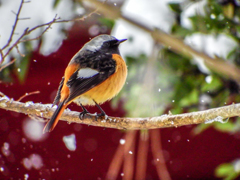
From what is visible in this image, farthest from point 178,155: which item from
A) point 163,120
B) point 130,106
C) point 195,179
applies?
point 163,120

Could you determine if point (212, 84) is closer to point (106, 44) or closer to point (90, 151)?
point (106, 44)

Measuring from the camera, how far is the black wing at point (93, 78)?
2278 mm

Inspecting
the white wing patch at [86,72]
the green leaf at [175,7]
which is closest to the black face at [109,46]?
the white wing patch at [86,72]

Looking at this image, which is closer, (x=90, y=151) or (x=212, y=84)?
(x=212, y=84)

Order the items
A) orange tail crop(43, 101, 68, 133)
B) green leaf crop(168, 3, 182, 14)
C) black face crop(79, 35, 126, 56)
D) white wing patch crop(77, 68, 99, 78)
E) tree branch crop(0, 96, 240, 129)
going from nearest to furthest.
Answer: tree branch crop(0, 96, 240, 129)
orange tail crop(43, 101, 68, 133)
white wing patch crop(77, 68, 99, 78)
black face crop(79, 35, 126, 56)
green leaf crop(168, 3, 182, 14)

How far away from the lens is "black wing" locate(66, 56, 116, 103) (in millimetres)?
2278

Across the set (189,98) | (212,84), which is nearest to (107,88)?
(189,98)

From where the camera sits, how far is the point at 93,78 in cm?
244

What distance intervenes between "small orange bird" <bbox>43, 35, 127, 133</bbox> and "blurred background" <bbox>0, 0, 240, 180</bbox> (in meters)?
0.22

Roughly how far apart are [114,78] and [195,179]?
244 centimetres

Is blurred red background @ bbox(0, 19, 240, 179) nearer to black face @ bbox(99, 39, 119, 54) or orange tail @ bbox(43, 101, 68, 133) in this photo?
black face @ bbox(99, 39, 119, 54)

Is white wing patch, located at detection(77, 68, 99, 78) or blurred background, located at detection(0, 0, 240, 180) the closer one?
white wing patch, located at detection(77, 68, 99, 78)

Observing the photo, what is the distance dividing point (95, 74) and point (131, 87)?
53 cm

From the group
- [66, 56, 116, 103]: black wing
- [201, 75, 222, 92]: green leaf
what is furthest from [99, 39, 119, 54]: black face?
[201, 75, 222, 92]: green leaf
